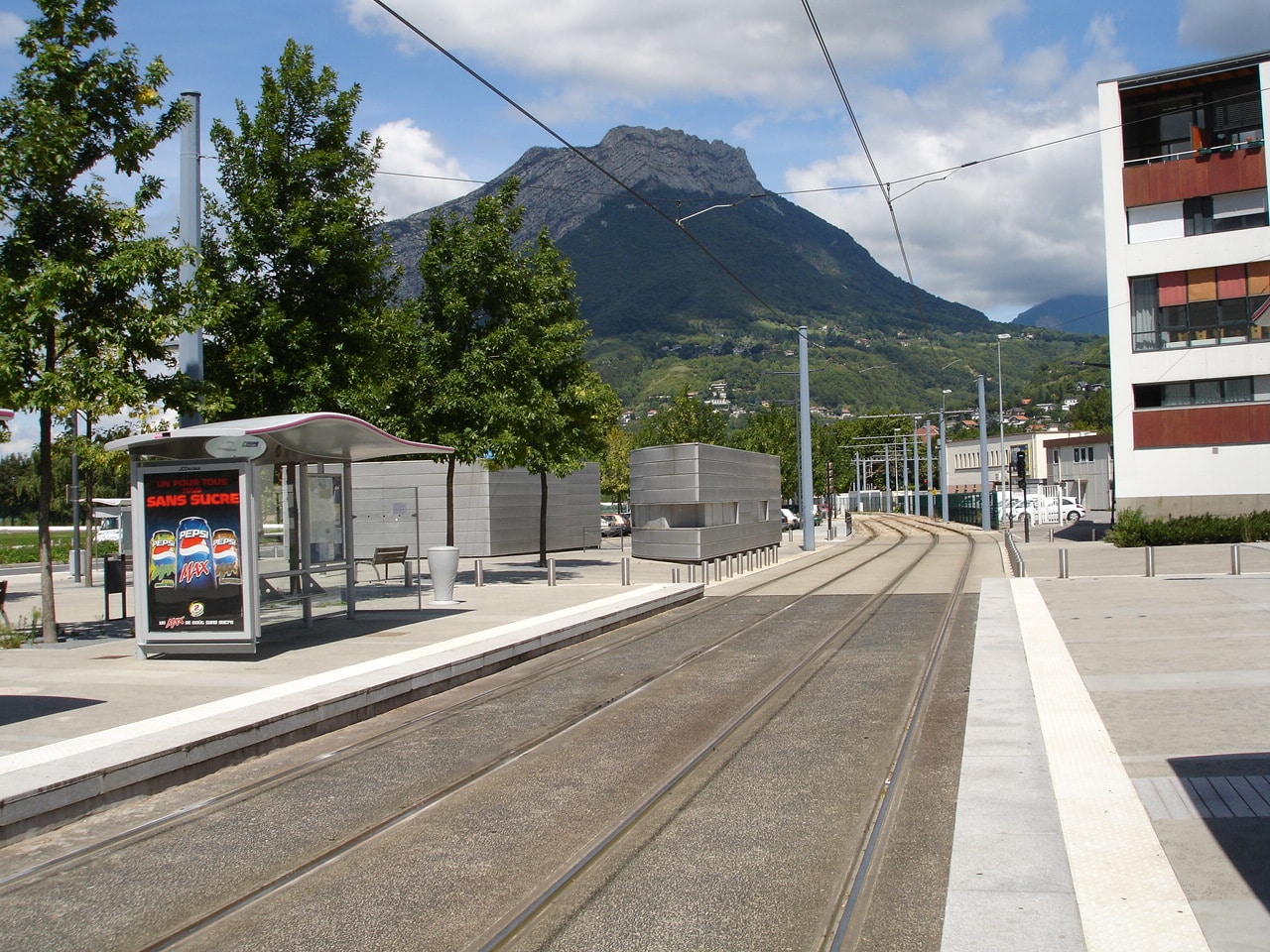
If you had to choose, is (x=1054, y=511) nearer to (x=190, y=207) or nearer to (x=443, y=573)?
(x=443, y=573)

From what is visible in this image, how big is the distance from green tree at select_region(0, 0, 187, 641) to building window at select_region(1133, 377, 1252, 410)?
119 ft

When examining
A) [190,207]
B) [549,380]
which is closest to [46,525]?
[190,207]

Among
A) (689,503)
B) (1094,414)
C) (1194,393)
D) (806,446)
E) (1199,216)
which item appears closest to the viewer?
(689,503)

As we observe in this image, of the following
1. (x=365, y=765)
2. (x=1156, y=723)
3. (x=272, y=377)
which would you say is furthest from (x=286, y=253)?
(x=1156, y=723)

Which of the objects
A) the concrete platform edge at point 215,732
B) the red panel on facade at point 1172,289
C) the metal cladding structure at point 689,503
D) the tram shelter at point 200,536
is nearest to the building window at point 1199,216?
the red panel on facade at point 1172,289

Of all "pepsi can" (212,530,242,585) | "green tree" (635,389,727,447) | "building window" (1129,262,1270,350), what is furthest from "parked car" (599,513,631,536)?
"pepsi can" (212,530,242,585)

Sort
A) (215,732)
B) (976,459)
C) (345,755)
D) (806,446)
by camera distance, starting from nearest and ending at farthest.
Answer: (215,732) < (345,755) < (806,446) < (976,459)

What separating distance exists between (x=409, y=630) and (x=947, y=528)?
53273mm

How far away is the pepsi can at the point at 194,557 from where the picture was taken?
Result: 510 inches

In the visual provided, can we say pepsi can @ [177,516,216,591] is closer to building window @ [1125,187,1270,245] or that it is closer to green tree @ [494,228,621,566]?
green tree @ [494,228,621,566]

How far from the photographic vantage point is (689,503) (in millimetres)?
33344

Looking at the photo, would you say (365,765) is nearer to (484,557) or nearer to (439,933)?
(439,933)

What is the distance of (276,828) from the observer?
6938mm

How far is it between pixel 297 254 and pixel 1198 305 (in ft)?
110
